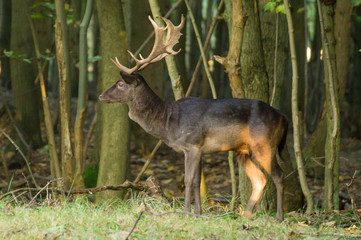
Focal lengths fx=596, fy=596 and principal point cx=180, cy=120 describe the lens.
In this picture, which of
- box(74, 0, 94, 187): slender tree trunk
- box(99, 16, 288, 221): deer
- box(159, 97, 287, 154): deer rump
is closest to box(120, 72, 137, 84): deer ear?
box(99, 16, 288, 221): deer

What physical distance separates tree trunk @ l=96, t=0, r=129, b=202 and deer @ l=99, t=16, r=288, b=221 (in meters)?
2.28

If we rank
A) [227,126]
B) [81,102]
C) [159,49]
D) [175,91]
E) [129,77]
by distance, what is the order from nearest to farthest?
[227,126] < [129,77] < [159,49] < [175,91] < [81,102]

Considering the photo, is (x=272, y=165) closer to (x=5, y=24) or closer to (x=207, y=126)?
(x=207, y=126)

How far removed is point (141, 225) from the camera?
5.71 m

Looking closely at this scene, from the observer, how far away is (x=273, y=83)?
9.52 metres

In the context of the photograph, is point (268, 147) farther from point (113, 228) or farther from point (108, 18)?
point (108, 18)

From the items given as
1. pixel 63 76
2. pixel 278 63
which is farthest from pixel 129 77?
pixel 278 63

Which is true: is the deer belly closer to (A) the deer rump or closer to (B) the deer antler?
(A) the deer rump

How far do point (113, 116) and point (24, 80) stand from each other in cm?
642

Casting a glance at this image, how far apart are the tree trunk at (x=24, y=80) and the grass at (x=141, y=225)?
8.43m

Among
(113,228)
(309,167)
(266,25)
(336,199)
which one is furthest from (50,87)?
(113,228)

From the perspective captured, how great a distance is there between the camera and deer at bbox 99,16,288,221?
21.8ft

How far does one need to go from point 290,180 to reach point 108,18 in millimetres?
3923

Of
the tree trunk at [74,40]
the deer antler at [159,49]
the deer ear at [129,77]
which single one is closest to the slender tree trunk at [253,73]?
the deer antler at [159,49]
